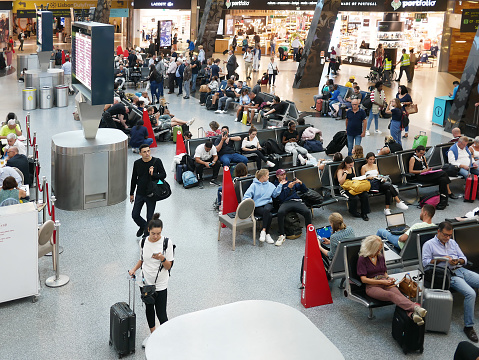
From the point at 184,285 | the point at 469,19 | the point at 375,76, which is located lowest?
the point at 184,285

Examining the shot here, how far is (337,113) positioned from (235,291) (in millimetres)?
12379

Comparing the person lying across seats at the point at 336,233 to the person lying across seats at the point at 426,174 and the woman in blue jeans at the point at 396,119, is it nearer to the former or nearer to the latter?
the person lying across seats at the point at 426,174

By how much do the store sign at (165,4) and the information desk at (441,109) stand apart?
24314 millimetres

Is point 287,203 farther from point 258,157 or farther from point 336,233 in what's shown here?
point 258,157

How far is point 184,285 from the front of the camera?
7750mm

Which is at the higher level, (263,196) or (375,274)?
Result: (263,196)

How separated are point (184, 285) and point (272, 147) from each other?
18.8ft

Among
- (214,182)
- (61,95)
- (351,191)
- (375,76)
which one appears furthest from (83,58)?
(375,76)

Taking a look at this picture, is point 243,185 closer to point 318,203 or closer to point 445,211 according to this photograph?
point 318,203

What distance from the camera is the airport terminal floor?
6.45m

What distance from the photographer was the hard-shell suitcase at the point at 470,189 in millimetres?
11305

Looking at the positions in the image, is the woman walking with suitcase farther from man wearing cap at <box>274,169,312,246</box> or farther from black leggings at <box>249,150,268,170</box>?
black leggings at <box>249,150,268,170</box>

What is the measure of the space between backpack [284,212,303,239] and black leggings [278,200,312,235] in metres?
0.09

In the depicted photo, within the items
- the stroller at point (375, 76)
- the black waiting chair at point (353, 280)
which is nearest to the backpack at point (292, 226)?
the black waiting chair at point (353, 280)
